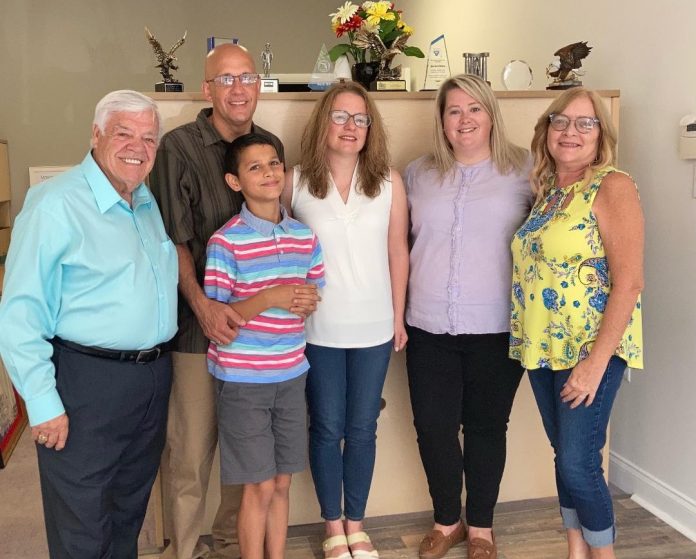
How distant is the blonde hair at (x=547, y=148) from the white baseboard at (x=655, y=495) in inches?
50.7

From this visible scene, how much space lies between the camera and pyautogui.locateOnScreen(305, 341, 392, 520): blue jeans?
208 cm

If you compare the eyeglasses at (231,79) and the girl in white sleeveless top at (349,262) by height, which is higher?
the eyeglasses at (231,79)

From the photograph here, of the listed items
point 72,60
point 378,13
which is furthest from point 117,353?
point 72,60

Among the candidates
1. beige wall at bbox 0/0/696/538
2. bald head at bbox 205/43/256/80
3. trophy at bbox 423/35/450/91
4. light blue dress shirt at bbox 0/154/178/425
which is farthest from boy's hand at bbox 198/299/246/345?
beige wall at bbox 0/0/696/538

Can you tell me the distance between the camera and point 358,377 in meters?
2.10

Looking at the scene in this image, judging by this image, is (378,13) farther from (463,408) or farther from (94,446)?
(94,446)

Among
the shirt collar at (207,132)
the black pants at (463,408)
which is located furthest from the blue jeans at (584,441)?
the shirt collar at (207,132)

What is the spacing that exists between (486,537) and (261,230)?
1.26 metres

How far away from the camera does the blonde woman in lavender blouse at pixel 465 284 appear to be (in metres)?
2.08

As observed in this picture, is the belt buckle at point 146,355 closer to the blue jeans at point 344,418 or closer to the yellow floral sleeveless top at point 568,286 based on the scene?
the blue jeans at point 344,418

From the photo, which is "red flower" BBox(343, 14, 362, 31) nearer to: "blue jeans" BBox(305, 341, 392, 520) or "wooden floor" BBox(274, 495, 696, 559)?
"blue jeans" BBox(305, 341, 392, 520)

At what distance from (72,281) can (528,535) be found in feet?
5.85

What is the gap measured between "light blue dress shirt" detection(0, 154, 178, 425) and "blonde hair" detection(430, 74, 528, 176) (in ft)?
3.11

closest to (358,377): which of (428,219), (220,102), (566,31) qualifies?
(428,219)
